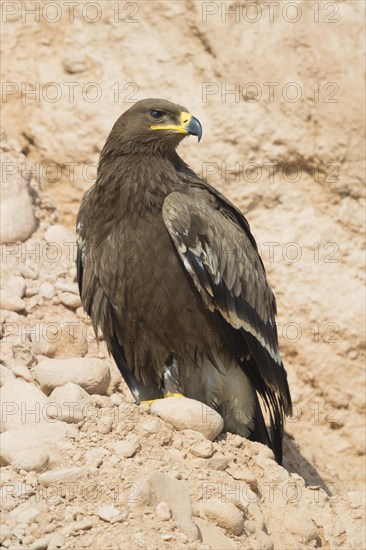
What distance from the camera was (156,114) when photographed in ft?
24.8

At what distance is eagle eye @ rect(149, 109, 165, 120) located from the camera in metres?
7.56

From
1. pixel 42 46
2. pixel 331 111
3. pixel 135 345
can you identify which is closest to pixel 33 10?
pixel 42 46

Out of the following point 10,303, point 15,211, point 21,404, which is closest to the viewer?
point 21,404

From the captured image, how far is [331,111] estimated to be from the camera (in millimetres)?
9797

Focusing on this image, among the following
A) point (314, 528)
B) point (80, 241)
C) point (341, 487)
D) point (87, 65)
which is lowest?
point (341, 487)

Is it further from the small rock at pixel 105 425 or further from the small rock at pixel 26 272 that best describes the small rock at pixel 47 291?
the small rock at pixel 105 425

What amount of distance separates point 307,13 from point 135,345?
3975mm

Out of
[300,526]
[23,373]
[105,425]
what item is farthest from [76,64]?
[300,526]

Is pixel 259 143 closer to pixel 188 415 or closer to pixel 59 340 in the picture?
pixel 59 340

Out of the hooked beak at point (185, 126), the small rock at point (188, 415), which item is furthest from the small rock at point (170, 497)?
the hooked beak at point (185, 126)

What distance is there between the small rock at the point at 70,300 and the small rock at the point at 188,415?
7.07ft

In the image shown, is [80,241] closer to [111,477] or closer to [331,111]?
[111,477]

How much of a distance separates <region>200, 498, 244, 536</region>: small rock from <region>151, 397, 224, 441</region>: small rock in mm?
761

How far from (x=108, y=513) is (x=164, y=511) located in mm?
307
